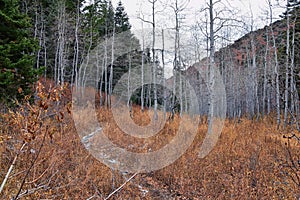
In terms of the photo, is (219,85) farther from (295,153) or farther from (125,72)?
(295,153)

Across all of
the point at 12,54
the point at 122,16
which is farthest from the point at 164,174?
the point at 122,16

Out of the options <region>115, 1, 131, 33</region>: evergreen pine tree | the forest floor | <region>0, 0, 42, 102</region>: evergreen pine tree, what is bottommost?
the forest floor

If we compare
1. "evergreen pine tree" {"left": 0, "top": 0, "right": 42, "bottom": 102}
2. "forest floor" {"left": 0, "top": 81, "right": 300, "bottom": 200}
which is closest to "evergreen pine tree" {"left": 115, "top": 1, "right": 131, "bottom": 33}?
"evergreen pine tree" {"left": 0, "top": 0, "right": 42, "bottom": 102}

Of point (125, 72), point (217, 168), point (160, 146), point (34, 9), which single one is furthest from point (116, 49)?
point (217, 168)

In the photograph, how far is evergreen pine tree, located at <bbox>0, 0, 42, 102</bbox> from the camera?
303 inches

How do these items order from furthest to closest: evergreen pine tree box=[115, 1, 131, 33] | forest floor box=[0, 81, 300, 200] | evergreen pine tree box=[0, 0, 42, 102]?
evergreen pine tree box=[115, 1, 131, 33]
evergreen pine tree box=[0, 0, 42, 102]
forest floor box=[0, 81, 300, 200]

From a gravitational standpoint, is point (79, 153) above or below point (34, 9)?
below

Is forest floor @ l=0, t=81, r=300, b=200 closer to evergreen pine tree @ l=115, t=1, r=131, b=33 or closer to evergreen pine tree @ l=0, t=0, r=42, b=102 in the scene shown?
evergreen pine tree @ l=0, t=0, r=42, b=102

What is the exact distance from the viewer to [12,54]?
821 cm

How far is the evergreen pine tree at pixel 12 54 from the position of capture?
7688 mm

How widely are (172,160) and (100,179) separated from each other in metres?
2.17

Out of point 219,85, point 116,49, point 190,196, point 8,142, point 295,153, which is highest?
point 116,49

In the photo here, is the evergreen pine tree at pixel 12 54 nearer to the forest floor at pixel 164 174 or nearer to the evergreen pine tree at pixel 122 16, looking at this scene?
the forest floor at pixel 164 174

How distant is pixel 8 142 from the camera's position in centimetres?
575
